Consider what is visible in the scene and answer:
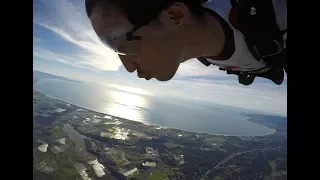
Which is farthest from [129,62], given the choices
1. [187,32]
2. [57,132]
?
[57,132]

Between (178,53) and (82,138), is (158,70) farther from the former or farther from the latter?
(82,138)

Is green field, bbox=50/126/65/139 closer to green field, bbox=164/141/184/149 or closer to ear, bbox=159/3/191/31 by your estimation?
green field, bbox=164/141/184/149

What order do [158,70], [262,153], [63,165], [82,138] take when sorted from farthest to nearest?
[82,138], [63,165], [262,153], [158,70]

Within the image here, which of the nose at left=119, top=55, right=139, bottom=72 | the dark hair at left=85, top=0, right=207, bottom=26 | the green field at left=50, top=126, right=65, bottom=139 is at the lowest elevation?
the green field at left=50, top=126, right=65, bottom=139

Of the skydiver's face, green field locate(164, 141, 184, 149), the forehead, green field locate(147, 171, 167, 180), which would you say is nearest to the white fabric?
the skydiver's face

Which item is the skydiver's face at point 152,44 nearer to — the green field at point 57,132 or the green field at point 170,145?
the green field at point 170,145

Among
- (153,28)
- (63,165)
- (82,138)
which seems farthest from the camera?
(82,138)
